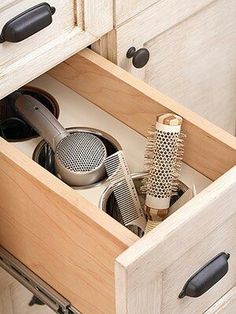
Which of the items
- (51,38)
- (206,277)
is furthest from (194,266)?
(51,38)

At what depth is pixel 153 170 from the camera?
99cm

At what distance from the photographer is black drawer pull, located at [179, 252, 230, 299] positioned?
3.02 feet

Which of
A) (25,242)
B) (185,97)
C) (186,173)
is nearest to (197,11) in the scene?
(185,97)

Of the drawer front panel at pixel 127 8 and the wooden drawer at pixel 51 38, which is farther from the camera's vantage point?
the drawer front panel at pixel 127 8

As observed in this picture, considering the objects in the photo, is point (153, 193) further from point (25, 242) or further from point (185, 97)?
point (185, 97)

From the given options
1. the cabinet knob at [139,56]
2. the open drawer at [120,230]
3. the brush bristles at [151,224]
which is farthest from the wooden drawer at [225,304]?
the cabinet knob at [139,56]

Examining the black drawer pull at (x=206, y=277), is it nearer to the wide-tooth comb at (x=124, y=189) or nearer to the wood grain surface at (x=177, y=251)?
the wood grain surface at (x=177, y=251)

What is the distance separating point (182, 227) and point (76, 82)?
0.37 meters

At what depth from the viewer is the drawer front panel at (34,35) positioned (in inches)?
38.1

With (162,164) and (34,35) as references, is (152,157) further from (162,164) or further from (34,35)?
(34,35)

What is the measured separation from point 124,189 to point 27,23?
0.79 feet

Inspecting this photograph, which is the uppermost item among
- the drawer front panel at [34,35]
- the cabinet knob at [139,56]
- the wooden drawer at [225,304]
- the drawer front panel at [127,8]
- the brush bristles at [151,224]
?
the drawer front panel at [34,35]

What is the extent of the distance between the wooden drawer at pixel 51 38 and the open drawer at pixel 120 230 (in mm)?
46

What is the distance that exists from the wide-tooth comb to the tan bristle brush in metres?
0.02
